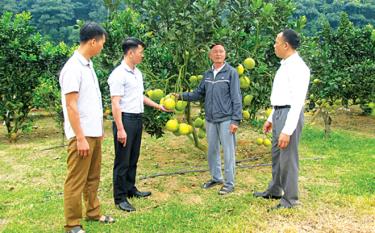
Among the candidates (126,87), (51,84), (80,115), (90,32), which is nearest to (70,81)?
(80,115)

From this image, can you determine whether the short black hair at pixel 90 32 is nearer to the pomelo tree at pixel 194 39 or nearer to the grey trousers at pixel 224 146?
the pomelo tree at pixel 194 39

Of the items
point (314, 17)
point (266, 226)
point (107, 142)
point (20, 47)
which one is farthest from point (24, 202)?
point (314, 17)

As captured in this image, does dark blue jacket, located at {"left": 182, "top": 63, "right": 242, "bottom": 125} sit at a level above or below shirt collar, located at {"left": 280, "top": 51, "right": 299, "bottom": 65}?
below

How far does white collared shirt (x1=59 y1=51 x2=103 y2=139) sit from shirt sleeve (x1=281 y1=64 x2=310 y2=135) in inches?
68.5

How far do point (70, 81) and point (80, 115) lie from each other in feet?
0.99

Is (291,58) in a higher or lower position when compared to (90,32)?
lower

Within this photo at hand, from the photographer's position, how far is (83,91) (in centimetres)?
369

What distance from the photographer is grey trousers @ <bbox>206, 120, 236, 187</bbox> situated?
4.97 m

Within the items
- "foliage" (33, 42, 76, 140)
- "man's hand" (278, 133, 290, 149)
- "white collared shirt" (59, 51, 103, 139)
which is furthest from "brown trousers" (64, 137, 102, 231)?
"foliage" (33, 42, 76, 140)

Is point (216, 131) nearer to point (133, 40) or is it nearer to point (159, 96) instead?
point (159, 96)

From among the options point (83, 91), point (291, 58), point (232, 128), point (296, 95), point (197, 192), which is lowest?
point (197, 192)

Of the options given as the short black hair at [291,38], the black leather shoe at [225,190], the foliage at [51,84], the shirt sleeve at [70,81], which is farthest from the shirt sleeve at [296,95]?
the foliage at [51,84]

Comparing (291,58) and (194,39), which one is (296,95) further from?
(194,39)

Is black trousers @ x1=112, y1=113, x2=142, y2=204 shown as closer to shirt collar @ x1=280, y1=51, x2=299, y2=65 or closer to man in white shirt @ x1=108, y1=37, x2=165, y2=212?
man in white shirt @ x1=108, y1=37, x2=165, y2=212
